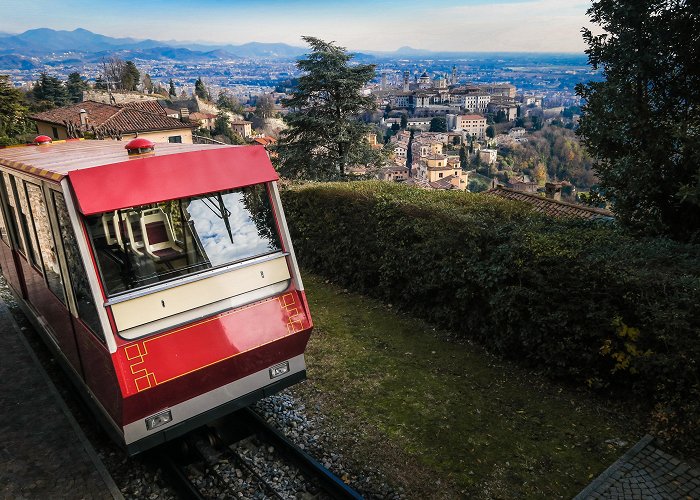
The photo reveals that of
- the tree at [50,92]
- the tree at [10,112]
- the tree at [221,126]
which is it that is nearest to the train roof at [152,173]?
the tree at [10,112]

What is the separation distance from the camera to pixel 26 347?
902 centimetres

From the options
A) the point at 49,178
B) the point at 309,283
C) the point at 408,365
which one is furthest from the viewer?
the point at 309,283

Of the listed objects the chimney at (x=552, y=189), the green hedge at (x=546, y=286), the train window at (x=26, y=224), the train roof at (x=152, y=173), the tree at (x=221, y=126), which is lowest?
the chimney at (x=552, y=189)

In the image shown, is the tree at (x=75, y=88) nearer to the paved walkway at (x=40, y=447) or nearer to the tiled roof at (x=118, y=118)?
the tiled roof at (x=118, y=118)

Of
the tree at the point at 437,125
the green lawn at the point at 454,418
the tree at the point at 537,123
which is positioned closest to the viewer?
the green lawn at the point at 454,418

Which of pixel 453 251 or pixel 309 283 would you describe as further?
pixel 309 283

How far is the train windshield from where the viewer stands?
484cm

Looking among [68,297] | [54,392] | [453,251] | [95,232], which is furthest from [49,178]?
[453,251]

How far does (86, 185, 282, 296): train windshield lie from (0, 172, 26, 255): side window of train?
3.70 meters

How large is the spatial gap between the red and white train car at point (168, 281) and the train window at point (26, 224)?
1.36 ft

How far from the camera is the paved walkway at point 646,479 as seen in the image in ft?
17.2

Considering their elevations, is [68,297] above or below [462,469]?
above

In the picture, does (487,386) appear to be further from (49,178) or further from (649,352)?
(49,178)

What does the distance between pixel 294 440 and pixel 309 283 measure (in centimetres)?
654
